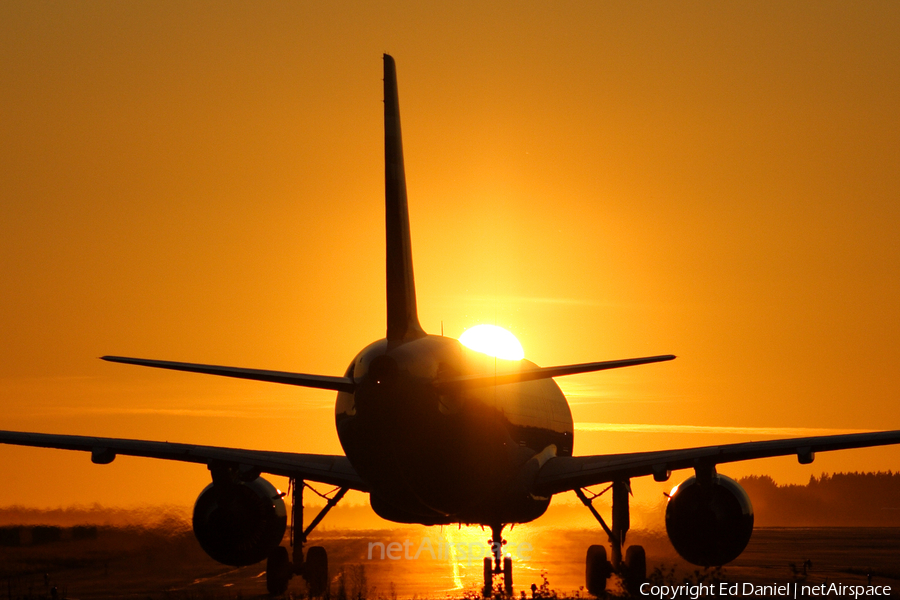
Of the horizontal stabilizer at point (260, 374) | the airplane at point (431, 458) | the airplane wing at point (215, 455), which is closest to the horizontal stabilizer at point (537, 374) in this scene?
the airplane at point (431, 458)

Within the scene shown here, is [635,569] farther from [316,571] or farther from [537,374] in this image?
[537,374]

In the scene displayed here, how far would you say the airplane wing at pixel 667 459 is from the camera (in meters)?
28.9

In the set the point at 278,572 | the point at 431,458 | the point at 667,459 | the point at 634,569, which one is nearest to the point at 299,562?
the point at 278,572

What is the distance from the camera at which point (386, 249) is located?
87.8ft

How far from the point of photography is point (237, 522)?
101 feet

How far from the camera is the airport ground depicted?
114 feet

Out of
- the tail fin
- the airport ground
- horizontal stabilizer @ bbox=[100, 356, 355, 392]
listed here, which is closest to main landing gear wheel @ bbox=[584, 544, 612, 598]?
the airport ground

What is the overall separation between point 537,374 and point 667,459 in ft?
24.7

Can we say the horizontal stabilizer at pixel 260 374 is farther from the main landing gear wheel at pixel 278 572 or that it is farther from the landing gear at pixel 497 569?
the landing gear at pixel 497 569

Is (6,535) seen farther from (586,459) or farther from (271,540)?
(586,459)

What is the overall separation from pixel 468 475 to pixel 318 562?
7235 millimetres

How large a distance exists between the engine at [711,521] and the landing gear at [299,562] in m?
8.55

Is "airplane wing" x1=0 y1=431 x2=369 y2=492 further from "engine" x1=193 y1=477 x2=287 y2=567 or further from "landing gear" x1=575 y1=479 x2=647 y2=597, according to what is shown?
"landing gear" x1=575 y1=479 x2=647 y2=597

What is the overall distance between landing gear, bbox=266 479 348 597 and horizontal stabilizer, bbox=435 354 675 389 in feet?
24.9
